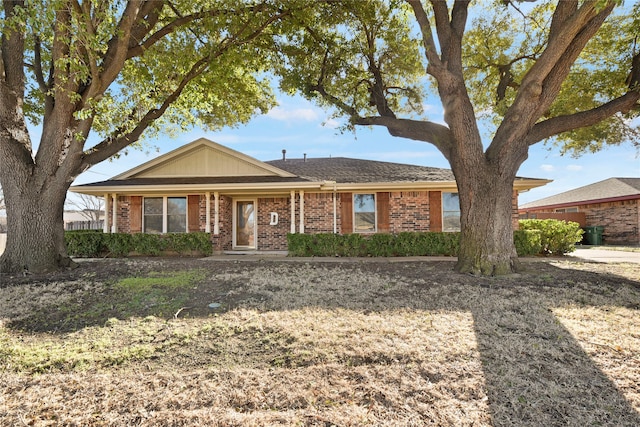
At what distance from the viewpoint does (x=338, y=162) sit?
1495 centimetres

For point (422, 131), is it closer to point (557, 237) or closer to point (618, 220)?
point (557, 237)

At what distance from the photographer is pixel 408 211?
1151cm

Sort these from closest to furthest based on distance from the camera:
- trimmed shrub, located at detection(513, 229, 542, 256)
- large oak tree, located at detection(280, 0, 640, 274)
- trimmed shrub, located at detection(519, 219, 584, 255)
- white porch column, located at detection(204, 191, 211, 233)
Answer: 1. large oak tree, located at detection(280, 0, 640, 274)
2. trimmed shrub, located at detection(513, 229, 542, 256)
3. trimmed shrub, located at detection(519, 219, 584, 255)
4. white porch column, located at detection(204, 191, 211, 233)

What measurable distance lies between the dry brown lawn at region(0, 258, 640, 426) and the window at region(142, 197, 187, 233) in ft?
20.8

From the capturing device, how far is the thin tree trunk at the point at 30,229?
6820 mm

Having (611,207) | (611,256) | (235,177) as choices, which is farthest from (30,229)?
(611,207)

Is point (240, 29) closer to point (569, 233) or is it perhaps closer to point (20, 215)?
point (20, 215)

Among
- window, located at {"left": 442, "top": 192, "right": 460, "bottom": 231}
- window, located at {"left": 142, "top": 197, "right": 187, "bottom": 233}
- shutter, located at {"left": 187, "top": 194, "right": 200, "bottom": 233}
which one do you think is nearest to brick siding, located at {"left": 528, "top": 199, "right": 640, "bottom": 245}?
window, located at {"left": 442, "top": 192, "right": 460, "bottom": 231}

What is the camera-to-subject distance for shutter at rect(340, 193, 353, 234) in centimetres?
1164

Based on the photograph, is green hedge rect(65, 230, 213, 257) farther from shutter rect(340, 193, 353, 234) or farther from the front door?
shutter rect(340, 193, 353, 234)

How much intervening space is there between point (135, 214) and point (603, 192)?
23426 mm

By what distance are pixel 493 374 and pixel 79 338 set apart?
412 cm

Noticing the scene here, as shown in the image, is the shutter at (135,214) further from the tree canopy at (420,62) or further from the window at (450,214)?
the window at (450,214)

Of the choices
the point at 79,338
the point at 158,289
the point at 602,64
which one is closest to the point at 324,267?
the point at 158,289
